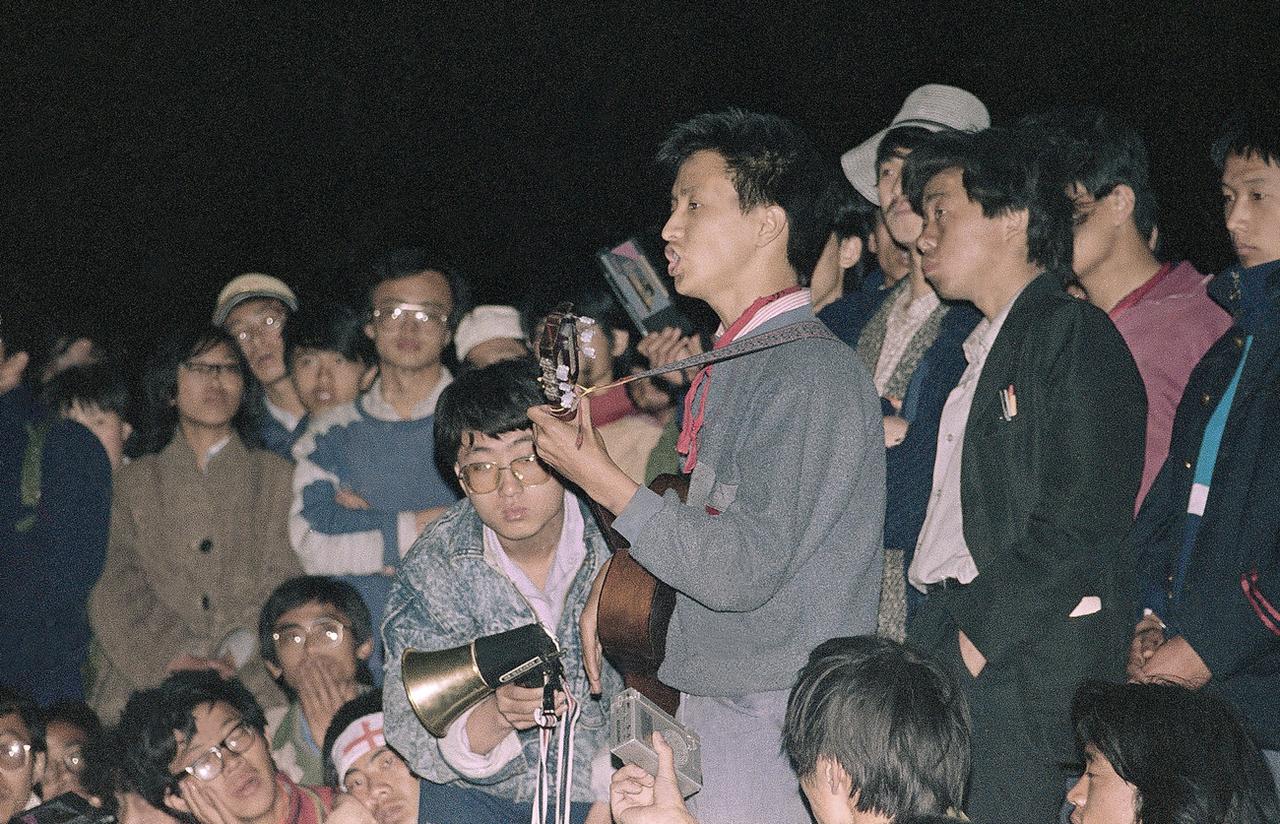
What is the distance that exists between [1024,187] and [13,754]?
3.47m

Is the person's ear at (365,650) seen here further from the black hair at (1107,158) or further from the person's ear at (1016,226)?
the black hair at (1107,158)

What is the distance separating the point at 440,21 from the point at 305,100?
0.92 metres

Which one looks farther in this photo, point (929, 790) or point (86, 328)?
point (86, 328)

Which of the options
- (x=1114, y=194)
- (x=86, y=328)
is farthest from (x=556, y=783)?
(x=86, y=328)

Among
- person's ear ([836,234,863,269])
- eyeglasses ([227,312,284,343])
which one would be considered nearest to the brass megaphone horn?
person's ear ([836,234,863,269])

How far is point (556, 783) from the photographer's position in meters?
3.65

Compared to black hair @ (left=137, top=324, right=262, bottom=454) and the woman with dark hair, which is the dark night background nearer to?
black hair @ (left=137, top=324, right=262, bottom=454)

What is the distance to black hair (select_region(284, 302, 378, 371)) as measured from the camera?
19.9ft

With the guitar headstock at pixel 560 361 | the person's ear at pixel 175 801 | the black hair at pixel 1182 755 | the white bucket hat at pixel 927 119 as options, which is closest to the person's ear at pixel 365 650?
the person's ear at pixel 175 801

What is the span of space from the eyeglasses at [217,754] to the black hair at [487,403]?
4.03 ft

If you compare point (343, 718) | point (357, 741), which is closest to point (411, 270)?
point (343, 718)

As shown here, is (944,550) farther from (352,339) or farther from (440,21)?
(440,21)

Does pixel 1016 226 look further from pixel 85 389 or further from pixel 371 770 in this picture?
pixel 85 389

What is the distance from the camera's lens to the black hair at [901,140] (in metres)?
4.55
